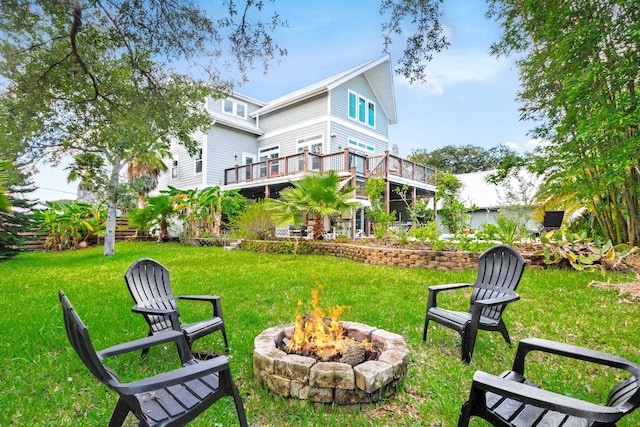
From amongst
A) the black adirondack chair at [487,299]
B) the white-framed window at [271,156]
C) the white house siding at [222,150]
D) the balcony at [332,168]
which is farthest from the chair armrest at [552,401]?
the white house siding at [222,150]

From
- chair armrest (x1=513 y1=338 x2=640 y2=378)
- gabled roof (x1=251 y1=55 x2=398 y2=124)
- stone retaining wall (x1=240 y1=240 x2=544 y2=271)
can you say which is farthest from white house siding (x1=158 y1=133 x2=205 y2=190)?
chair armrest (x1=513 y1=338 x2=640 y2=378)

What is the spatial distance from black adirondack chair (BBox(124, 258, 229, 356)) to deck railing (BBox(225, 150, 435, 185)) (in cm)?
1165

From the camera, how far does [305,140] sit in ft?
63.2

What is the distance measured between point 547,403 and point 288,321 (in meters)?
3.47

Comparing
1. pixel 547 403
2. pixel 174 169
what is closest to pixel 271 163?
pixel 174 169

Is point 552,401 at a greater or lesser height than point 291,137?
lesser

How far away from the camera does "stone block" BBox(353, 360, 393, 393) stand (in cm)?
253

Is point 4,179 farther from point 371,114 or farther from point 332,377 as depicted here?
point 371,114

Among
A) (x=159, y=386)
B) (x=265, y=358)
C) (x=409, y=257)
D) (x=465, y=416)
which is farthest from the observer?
(x=409, y=257)

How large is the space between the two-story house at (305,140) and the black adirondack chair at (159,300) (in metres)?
12.2

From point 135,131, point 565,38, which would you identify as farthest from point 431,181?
point 135,131

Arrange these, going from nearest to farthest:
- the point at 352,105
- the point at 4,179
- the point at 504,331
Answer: the point at 504,331 → the point at 4,179 → the point at 352,105

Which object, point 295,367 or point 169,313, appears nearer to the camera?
point 295,367

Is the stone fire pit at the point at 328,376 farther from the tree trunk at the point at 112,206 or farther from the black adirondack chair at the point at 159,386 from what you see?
the tree trunk at the point at 112,206
